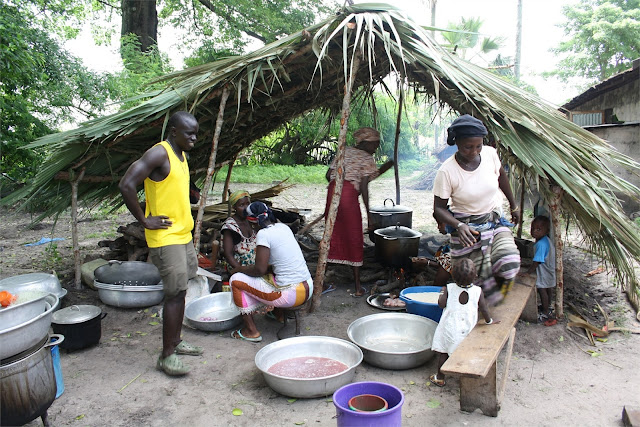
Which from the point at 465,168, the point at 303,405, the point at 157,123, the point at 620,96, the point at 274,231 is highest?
the point at 620,96

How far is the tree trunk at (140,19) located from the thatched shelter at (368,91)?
7.56 metres

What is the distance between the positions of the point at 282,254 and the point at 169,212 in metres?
0.97

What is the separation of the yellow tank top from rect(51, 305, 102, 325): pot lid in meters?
1.07

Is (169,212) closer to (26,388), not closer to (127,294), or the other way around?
(26,388)

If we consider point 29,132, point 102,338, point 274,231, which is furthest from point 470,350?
point 29,132

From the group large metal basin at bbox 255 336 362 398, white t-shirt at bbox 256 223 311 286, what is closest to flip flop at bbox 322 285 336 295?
white t-shirt at bbox 256 223 311 286

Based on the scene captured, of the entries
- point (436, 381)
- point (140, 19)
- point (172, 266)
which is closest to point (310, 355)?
point (436, 381)

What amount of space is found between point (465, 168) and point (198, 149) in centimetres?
368

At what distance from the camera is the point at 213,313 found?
4465 millimetres

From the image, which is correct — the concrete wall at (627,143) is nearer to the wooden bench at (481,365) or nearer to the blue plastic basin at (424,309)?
the blue plastic basin at (424,309)

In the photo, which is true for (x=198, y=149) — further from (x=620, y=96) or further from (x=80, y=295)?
(x=620, y=96)

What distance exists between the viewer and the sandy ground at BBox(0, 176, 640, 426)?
9.12 ft

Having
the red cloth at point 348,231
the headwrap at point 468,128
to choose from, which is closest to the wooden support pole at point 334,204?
the red cloth at point 348,231

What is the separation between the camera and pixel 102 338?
3.97 meters
